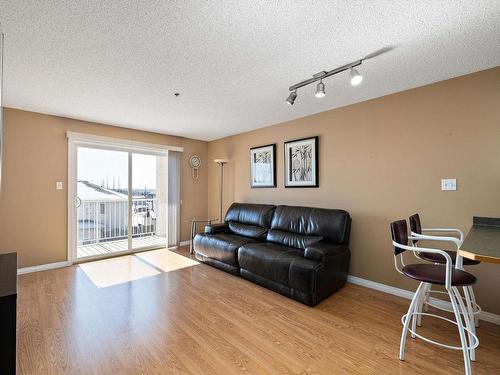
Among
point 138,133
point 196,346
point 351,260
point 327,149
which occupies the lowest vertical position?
point 196,346

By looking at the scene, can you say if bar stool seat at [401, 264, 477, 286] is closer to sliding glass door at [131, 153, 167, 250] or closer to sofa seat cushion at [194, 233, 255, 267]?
sofa seat cushion at [194, 233, 255, 267]

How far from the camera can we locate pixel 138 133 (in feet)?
14.9

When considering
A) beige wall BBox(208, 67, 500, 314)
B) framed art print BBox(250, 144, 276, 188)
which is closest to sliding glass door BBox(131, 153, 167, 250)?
framed art print BBox(250, 144, 276, 188)

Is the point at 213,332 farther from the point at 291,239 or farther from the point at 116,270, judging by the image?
the point at 116,270

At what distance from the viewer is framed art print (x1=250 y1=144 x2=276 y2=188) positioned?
4.20 m

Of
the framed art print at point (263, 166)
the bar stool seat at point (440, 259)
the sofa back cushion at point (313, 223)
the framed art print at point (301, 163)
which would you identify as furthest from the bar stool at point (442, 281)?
the framed art print at point (263, 166)

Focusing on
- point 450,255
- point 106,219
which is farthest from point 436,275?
point 106,219

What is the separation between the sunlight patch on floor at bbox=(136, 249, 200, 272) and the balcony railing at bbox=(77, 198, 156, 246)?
647 millimetres

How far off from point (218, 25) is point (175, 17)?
29cm

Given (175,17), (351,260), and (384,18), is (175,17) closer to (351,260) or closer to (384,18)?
(384,18)

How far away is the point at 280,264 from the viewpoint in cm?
274

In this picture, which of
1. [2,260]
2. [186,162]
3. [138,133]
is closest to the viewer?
[2,260]

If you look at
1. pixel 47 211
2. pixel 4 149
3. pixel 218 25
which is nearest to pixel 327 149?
pixel 218 25

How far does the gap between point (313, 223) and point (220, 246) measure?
1.40 metres
